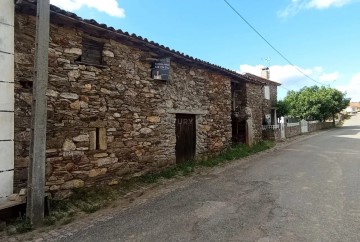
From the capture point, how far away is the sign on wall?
7891mm

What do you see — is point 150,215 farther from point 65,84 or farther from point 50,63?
point 50,63

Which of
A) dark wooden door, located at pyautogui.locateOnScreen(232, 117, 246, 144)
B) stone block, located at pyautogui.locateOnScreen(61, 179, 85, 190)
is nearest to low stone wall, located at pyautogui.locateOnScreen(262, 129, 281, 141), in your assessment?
dark wooden door, located at pyautogui.locateOnScreen(232, 117, 246, 144)

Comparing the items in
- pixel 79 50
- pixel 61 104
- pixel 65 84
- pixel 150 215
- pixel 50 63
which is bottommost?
pixel 150 215

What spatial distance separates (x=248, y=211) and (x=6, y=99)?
4.54 meters

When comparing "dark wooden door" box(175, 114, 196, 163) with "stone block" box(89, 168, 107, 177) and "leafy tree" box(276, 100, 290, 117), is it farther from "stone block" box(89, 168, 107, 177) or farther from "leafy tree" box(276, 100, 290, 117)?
"leafy tree" box(276, 100, 290, 117)

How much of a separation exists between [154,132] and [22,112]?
3.49 m

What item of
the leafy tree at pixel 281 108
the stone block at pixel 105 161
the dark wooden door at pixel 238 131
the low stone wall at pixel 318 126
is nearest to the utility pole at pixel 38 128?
the stone block at pixel 105 161

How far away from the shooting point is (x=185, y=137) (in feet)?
30.3

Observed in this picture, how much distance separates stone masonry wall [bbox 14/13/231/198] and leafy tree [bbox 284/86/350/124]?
2409 centimetres

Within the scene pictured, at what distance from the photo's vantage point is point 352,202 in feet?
17.4

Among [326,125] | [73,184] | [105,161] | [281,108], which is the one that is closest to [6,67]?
[73,184]

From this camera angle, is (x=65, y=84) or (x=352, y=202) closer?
(x=352, y=202)

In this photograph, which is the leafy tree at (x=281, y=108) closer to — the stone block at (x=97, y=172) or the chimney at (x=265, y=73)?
the chimney at (x=265, y=73)

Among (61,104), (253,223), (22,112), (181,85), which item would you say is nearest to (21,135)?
(22,112)
